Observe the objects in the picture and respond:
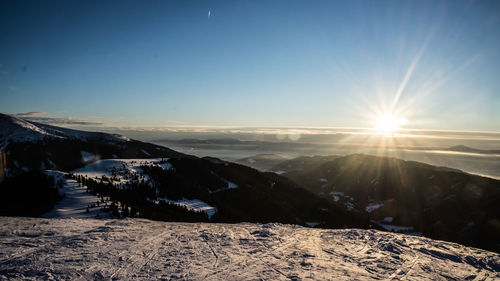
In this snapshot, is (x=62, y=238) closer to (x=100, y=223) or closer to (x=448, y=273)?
(x=100, y=223)

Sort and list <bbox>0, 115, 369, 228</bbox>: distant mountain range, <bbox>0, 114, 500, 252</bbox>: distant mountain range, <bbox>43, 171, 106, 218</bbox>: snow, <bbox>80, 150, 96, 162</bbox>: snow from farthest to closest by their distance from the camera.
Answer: <bbox>80, 150, 96, 162</bbox>: snow
<bbox>0, 114, 500, 252</bbox>: distant mountain range
<bbox>0, 115, 369, 228</bbox>: distant mountain range
<bbox>43, 171, 106, 218</bbox>: snow

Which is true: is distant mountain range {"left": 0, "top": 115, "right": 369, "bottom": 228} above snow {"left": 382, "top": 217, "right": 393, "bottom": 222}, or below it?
above

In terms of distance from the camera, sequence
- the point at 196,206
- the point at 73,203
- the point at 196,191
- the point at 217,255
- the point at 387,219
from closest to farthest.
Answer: the point at 217,255, the point at 73,203, the point at 196,206, the point at 196,191, the point at 387,219

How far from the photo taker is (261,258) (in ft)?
43.1

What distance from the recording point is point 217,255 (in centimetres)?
1338

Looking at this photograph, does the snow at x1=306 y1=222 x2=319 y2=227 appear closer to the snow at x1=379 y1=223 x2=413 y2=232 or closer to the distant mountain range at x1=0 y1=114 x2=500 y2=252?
the distant mountain range at x1=0 y1=114 x2=500 y2=252

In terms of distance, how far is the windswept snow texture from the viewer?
11.1 metres

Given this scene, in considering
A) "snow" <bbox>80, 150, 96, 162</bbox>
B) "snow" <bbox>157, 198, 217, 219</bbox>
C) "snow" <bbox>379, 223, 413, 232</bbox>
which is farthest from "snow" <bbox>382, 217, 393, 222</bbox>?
"snow" <bbox>80, 150, 96, 162</bbox>

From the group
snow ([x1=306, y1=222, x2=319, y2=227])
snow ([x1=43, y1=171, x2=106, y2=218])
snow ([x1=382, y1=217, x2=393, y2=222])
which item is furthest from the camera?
snow ([x1=382, y1=217, x2=393, y2=222])

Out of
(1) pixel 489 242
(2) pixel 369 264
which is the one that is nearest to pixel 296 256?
(2) pixel 369 264

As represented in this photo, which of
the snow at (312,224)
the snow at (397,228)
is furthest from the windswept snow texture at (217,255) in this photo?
the snow at (397,228)

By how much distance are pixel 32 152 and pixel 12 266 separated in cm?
21969

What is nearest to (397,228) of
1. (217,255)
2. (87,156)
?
(217,255)

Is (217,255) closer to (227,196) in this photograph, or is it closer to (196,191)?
(196,191)
